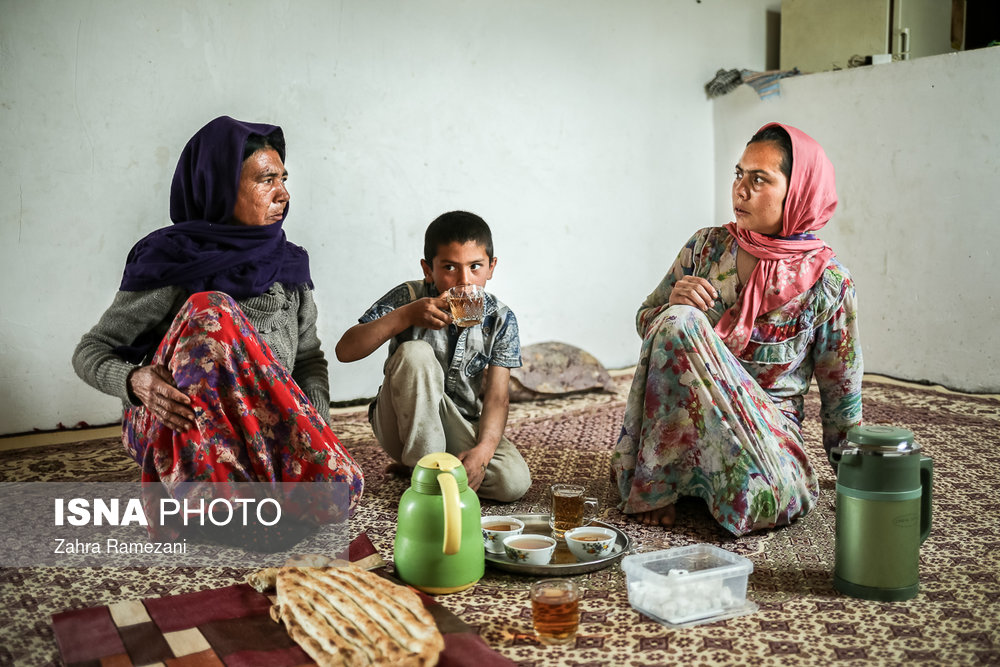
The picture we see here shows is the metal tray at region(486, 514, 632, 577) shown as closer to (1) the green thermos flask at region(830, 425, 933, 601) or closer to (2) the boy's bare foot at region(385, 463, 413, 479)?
(1) the green thermos flask at region(830, 425, 933, 601)

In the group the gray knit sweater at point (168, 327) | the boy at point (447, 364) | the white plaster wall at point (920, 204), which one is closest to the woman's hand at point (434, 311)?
the boy at point (447, 364)

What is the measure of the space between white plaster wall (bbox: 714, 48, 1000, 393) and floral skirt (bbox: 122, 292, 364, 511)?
3.55 m

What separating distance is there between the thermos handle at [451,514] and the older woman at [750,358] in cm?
76

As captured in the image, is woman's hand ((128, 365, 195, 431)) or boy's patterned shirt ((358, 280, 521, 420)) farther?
boy's patterned shirt ((358, 280, 521, 420))

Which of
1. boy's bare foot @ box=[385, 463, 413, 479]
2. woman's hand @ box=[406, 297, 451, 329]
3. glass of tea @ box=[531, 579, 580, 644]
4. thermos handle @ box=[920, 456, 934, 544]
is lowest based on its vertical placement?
boy's bare foot @ box=[385, 463, 413, 479]

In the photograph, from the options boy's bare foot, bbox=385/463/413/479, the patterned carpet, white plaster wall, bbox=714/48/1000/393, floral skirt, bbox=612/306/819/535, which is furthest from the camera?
white plaster wall, bbox=714/48/1000/393

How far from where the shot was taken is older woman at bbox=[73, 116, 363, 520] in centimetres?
213

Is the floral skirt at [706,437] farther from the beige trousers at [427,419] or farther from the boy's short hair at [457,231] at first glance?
the boy's short hair at [457,231]

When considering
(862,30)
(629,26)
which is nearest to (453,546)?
(629,26)

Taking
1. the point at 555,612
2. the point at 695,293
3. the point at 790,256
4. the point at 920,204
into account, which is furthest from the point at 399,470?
the point at 920,204

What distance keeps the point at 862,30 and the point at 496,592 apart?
14.4ft

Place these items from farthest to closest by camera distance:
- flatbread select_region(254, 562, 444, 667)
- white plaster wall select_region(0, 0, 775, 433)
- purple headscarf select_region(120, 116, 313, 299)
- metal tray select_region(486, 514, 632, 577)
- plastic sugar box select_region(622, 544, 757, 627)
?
white plaster wall select_region(0, 0, 775, 433)
purple headscarf select_region(120, 116, 313, 299)
metal tray select_region(486, 514, 632, 577)
plastic sugar box select_region(622, 544, 757, 627)
flatbread select_region(254, 562, 444, 667)

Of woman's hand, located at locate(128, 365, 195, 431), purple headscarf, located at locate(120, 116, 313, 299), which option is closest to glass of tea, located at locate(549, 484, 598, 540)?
woman's hand, located at locate(128, 365, 195, 431)

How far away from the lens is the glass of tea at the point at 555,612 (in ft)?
5.45
